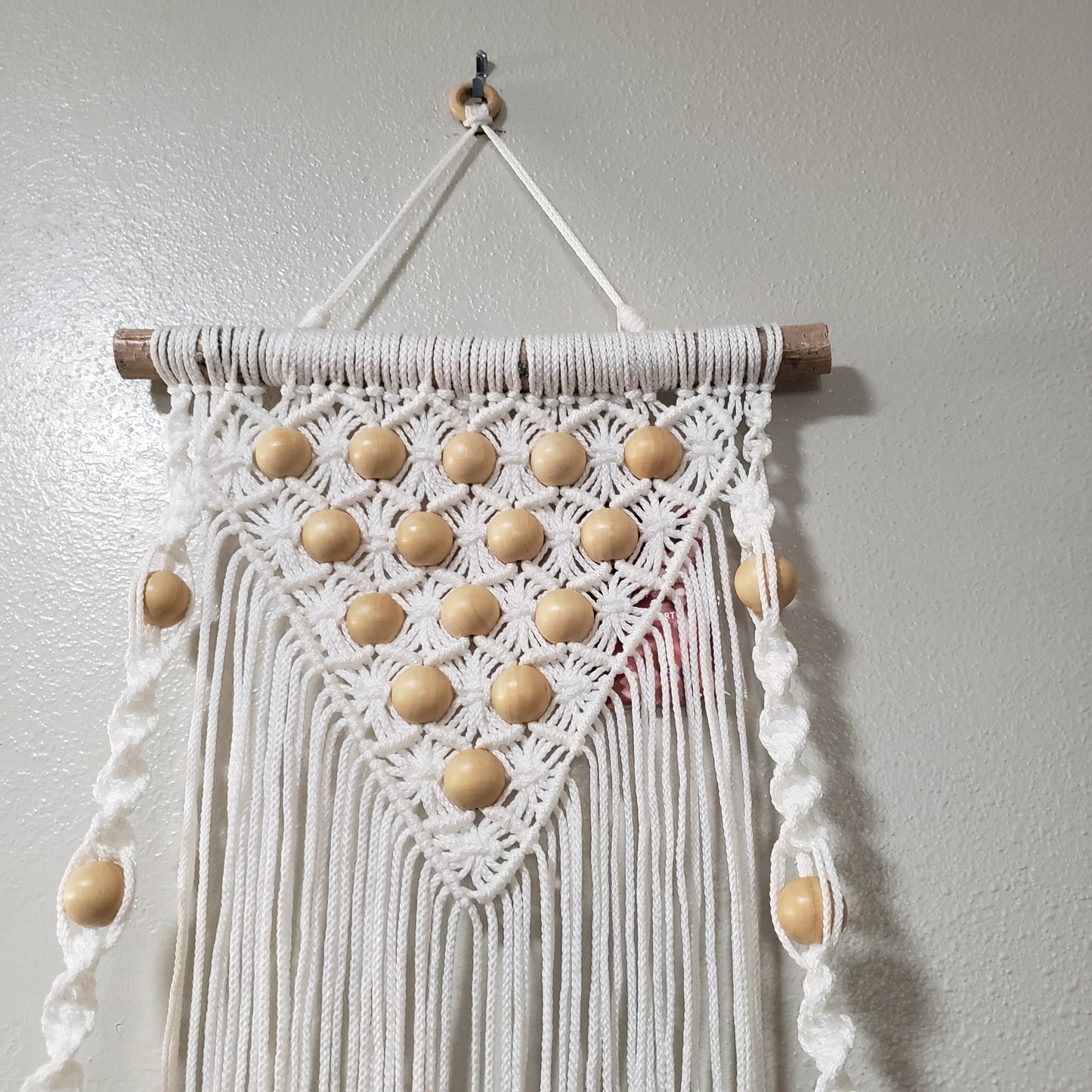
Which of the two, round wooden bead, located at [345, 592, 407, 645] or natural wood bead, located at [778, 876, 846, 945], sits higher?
round wooden bead, located at [345, 592, 407, 645]

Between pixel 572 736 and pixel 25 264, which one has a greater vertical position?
pixel 25 264

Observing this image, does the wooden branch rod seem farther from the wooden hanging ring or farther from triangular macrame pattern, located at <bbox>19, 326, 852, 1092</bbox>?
the wooden hanging ring

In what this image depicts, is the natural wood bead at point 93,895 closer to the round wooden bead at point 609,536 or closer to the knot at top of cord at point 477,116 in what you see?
the round wooden bead at point 609,536

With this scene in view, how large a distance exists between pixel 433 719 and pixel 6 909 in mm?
Answer: 345

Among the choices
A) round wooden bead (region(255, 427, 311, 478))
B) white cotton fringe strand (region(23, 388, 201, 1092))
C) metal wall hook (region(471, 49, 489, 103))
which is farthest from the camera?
metal wall hook (region(471, 49, 489, 103))

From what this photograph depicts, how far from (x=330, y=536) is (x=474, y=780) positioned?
201 mm

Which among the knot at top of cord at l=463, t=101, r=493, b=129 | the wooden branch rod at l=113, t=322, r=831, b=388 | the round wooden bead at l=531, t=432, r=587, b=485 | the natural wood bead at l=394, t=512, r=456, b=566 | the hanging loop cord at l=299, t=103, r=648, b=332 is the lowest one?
the natural wood bead at l=394, t=512, r=456, b=566

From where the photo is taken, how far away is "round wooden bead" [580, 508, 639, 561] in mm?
659

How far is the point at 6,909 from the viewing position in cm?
66

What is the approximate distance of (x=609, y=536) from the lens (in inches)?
25.9

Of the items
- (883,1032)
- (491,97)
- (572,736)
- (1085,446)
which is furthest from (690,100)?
(883,1032)

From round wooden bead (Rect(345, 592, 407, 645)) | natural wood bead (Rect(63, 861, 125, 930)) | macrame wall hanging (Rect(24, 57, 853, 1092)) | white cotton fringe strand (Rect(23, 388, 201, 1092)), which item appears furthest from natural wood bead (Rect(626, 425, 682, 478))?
natural wood bead (Rect(63, 861, 125, 930))

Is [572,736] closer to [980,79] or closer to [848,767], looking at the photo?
[848,767]

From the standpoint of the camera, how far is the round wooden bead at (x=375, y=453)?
672 mm
